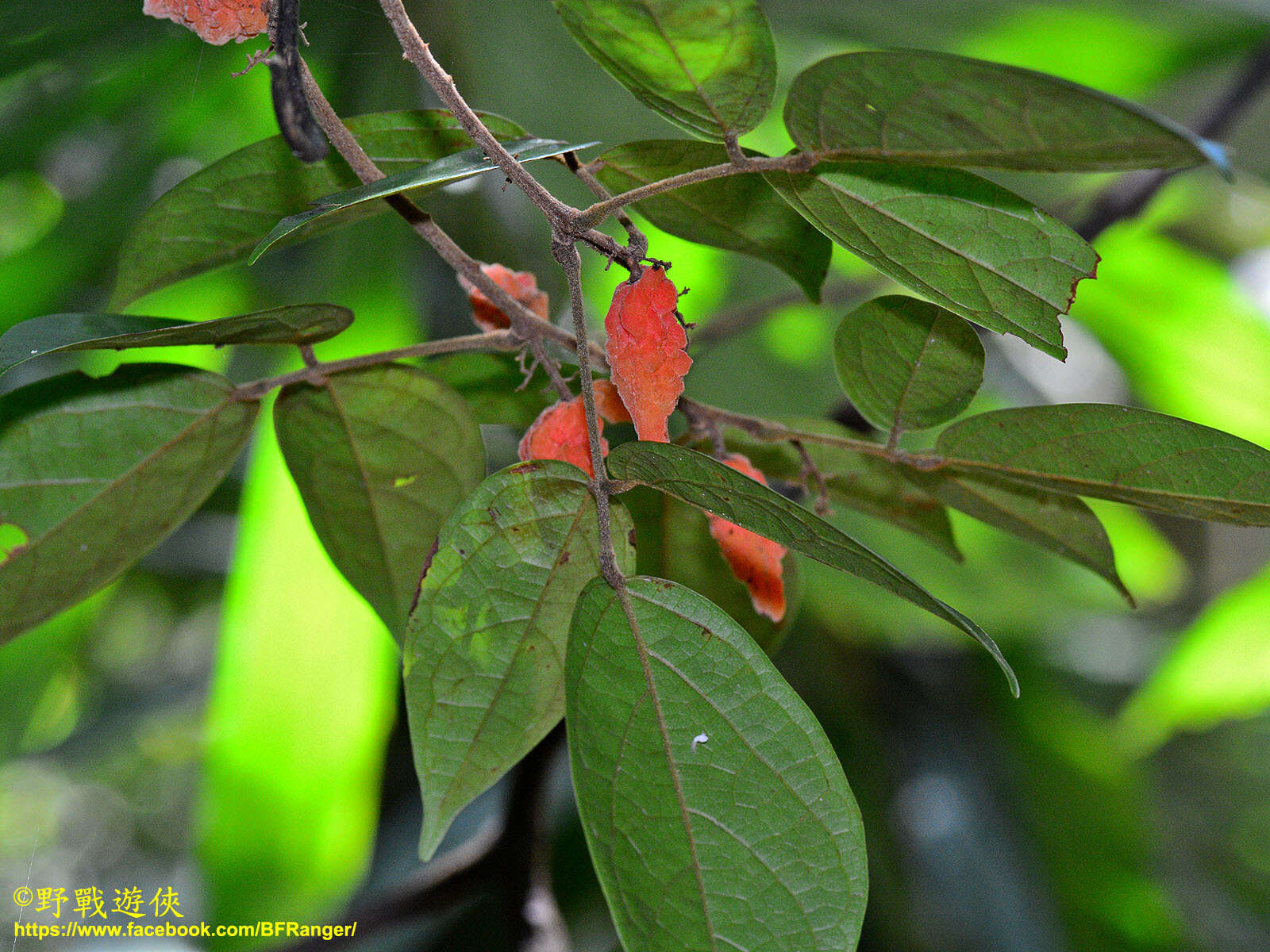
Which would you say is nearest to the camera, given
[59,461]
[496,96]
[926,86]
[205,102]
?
[926,86]

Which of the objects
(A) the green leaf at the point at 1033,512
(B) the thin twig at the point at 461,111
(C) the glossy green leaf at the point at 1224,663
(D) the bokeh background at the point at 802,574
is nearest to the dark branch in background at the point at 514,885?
(D) the bokeh background at the point at 802,574

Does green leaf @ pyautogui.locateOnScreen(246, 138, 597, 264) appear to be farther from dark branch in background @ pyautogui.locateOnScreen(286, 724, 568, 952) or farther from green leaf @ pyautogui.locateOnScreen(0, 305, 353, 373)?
dark branch in background @ pyautogui.locateOnScreen(286, 724, 568, 952)

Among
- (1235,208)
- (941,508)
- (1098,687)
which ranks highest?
(941,508)

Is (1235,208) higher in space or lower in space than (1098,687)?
higher

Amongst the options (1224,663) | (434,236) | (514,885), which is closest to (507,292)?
(434,236)

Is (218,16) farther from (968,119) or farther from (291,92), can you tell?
(968,119)

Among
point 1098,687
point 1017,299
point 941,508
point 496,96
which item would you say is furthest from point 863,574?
point 1098,687

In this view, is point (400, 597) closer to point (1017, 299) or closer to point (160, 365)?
point (160, 365)
